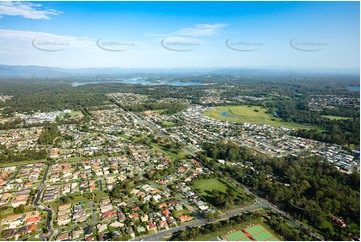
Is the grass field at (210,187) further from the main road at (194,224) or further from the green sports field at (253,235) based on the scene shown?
the green sports field at (253,235)

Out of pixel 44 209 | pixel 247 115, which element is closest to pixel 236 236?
pixel 44 209

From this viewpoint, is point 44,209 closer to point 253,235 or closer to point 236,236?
point 236,236

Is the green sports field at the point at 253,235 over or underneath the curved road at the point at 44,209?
underneath

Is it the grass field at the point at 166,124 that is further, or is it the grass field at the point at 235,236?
the grass field at the point at 166,124

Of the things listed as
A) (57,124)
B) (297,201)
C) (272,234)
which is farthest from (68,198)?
(57,124)

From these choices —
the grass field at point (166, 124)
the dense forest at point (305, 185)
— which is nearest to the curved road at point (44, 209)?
the dense forest at point (305, 185)

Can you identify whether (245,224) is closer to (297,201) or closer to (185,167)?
(297,201)

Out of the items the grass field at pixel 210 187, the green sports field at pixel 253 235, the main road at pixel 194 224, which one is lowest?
the green sports field at pixel 253 235
